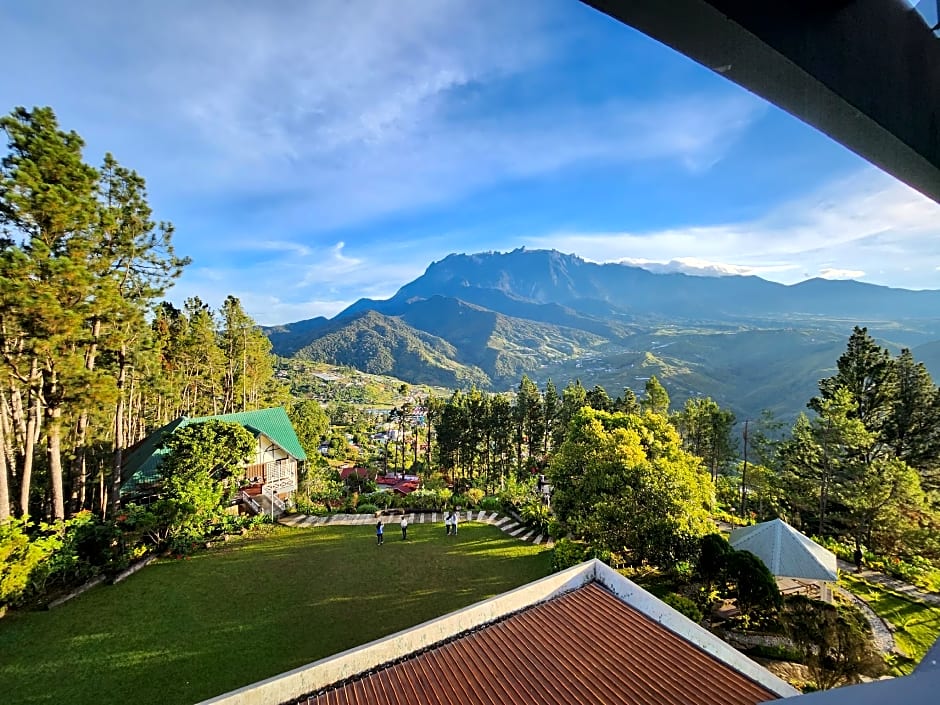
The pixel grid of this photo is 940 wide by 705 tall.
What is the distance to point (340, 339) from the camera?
550ft

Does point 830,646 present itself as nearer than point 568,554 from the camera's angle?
Yes

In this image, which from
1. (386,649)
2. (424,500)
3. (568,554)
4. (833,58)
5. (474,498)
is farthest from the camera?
(474,498)

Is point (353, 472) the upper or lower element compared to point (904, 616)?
lower

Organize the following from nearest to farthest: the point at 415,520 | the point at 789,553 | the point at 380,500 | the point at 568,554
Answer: the point at 568,554 < the point at 789,553 < the point at 415,520 < the point at 380,500

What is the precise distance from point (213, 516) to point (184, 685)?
7.50 metres

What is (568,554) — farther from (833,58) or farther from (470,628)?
(833,58)

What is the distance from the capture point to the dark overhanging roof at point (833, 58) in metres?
1.14

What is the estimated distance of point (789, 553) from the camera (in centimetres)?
1059

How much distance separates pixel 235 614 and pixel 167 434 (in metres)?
6.61

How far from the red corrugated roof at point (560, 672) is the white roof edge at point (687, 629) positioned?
0.11m

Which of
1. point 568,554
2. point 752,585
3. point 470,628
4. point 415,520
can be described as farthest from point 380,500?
point 470,628

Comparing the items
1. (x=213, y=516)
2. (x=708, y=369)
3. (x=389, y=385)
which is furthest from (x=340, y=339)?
(x=213, y=516)

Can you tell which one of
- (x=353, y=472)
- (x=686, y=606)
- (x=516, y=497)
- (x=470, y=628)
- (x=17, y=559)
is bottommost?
(x=353, y=472)

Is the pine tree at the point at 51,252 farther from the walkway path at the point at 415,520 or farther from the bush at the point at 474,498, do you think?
the bush at the point at 474,498
